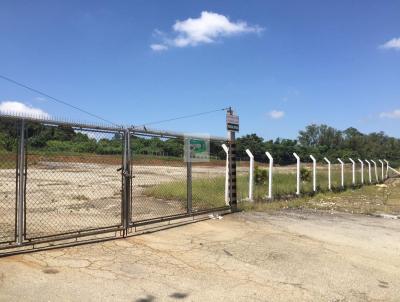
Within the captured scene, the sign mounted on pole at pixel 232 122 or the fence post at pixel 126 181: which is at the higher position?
the sign mounted on pole at pixel 232 122

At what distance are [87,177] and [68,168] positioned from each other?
152 centimetres

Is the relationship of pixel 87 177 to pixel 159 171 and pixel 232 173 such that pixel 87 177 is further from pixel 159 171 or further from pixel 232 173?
pixel 232 173

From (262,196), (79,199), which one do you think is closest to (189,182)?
(79,199)

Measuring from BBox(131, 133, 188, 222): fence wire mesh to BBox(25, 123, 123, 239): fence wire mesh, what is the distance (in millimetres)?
519

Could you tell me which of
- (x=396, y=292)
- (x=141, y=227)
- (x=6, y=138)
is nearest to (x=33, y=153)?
(x=6, y=138)

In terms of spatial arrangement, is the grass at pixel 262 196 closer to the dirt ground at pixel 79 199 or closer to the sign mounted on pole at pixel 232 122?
the dirt ground at pixel 79 199

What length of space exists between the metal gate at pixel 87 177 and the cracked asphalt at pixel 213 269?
868 mm

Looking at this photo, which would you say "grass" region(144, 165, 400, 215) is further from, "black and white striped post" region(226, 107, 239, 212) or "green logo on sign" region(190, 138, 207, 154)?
"green logo on sign" region(190, 138, 207, 154)

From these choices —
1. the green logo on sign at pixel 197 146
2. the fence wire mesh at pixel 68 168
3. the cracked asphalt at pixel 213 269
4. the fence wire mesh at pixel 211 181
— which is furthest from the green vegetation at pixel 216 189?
the cracked asphalt at pixel 213 269

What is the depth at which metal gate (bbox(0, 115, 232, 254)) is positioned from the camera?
23.5ft

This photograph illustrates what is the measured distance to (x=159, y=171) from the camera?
36.6 ft

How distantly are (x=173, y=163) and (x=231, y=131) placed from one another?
2.65 meters

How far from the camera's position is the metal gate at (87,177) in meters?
7.17

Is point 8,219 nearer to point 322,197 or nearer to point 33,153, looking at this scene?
point 33,153
